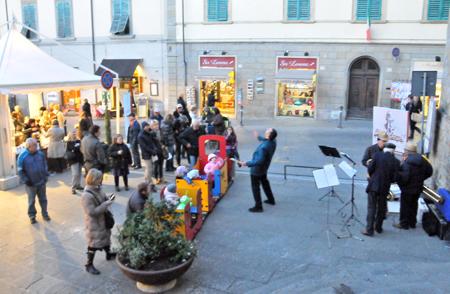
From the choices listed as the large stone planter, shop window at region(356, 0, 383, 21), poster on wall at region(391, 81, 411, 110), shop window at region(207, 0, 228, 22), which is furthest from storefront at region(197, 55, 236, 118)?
the large stone planter

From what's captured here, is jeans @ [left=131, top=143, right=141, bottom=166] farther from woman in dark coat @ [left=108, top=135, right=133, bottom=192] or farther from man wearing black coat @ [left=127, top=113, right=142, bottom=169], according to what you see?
woman in dark coat @ [left=108, top=135, right=133, bottom=192]

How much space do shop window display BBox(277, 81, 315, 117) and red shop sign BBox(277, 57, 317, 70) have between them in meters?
0.71

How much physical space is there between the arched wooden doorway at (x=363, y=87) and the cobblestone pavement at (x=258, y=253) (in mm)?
11365

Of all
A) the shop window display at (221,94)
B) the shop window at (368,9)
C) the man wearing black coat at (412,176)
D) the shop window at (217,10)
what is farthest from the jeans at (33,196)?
the shop window at (368,9)

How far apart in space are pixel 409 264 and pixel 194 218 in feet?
12.0

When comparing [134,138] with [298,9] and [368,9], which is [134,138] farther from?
[368,9]

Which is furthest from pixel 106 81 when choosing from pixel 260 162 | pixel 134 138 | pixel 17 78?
pixel 260 162

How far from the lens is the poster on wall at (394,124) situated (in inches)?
468

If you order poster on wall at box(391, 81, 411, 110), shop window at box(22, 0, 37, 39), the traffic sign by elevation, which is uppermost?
shop window at box(22, 0, 37, 39)

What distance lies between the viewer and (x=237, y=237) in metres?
8.09

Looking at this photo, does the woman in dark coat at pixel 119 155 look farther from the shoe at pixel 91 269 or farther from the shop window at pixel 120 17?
the shop window at pixel 120 17

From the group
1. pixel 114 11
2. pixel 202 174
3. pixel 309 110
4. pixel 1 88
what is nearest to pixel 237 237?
pixel 202 174

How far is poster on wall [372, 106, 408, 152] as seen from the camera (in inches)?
468

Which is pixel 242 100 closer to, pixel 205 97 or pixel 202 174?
pixel 205 97
